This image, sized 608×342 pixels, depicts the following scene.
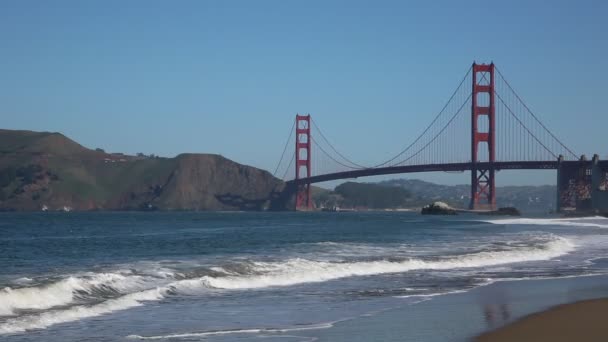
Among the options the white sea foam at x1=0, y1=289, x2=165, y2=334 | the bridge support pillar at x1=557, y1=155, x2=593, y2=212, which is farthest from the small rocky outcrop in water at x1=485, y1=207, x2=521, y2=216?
the white sea foam at x1=0, y1=289, x2=165, y2=334

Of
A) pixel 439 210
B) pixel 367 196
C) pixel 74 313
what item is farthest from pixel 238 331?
pixel 367 196

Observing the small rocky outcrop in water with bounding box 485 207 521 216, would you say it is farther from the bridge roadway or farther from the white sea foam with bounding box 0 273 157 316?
the white sea foam with bounding box 0 273 157 316

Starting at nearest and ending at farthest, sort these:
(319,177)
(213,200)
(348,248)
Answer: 1. (348,248)
2. (319,177)
3. (213,200)

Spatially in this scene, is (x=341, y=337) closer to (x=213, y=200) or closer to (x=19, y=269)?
(x=19, y=269)

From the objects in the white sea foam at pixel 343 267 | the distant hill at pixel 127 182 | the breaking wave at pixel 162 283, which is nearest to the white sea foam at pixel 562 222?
the white sea foam at pixel 343 267

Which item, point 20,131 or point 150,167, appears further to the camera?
point 20,131

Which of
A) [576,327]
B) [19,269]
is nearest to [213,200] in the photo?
[19,269]
